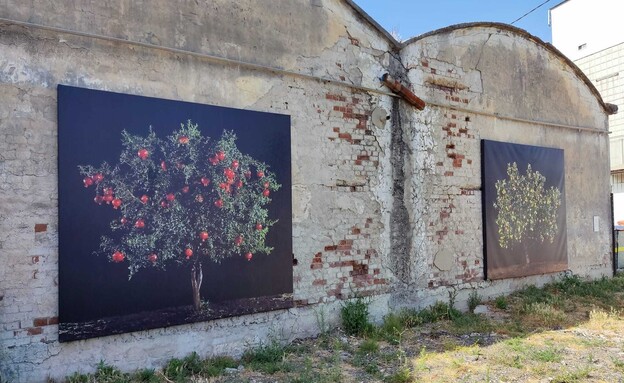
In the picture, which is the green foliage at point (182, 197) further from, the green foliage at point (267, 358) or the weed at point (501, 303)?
the weed at point (501, 303)

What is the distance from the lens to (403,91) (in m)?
6.57

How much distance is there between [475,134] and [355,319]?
364 cm

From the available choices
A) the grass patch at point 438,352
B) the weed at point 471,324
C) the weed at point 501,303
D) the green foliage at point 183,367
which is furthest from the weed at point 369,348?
the weed at point 501,303

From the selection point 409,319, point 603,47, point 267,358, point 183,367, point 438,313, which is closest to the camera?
point 183,367

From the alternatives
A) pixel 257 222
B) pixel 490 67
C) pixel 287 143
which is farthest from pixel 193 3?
pixel 490 67

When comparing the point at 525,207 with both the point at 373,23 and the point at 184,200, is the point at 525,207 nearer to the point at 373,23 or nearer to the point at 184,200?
the point at 373,23

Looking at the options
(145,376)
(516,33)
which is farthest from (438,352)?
(516,33)

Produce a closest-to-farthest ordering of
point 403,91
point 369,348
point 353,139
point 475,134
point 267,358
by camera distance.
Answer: point 267,358
point 369,348
point 353,139
point 403,91
point 475,134

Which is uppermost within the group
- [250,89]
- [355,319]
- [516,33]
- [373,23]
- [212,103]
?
[516,33]

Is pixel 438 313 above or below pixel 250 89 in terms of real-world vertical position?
below

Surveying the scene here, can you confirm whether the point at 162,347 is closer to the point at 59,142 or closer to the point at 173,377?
the point at 173,377

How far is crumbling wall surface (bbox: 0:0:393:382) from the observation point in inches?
160

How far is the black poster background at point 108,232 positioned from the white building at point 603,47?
1632 cm

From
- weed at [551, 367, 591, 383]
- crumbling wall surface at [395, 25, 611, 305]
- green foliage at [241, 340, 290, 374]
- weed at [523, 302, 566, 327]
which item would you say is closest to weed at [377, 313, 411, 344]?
crumbling wall surface at [395, 25, 611, 305]
